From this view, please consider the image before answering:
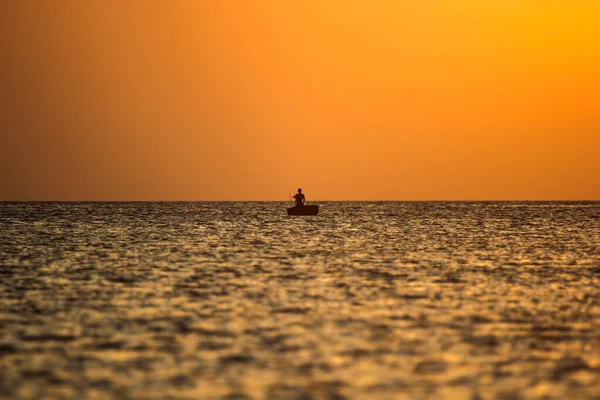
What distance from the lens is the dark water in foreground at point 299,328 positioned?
18.0 m

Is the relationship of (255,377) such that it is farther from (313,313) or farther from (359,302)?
(359,302)

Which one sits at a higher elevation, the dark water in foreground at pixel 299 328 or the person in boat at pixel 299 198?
the person in boat at pixel 299 198

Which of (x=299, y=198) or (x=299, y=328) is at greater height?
(x=299, y=198)

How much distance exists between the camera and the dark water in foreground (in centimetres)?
1795

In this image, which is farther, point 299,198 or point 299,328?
point 299,198

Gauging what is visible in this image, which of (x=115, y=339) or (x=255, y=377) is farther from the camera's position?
(x=115, y=339)

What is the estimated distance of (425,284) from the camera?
36562 mm

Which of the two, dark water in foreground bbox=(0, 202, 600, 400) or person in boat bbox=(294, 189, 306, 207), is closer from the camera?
dark water in foreground bbox=(0, 202, 600, 400)

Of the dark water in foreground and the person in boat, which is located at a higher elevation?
the person in boat

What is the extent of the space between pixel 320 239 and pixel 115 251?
1973 centimetres

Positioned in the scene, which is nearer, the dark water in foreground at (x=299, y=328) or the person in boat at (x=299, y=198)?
the dark water in foreground at (x=299, y=328)

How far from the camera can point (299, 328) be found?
24.8 metres

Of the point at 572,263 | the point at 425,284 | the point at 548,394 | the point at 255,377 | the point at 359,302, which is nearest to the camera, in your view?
the point at 548,394

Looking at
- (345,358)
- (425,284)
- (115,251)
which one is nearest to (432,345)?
(345,358)
